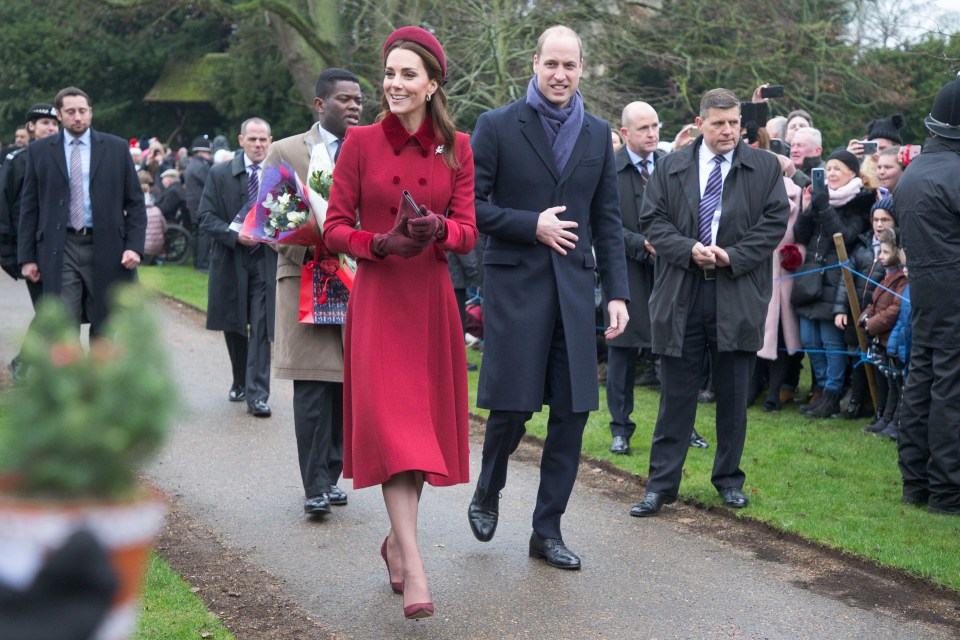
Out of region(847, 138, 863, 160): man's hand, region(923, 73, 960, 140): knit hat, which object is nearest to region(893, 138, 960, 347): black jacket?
region(923, 73, 960, 140): knit hat

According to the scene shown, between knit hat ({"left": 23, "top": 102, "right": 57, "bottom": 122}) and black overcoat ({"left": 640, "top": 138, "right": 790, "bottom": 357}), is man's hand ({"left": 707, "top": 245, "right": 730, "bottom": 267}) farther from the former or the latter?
knit hat ({"left": 23, "top": 102, "right": 57, "bottom": 122})

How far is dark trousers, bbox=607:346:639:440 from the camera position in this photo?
8656mm

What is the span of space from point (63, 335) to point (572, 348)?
4.27 meters

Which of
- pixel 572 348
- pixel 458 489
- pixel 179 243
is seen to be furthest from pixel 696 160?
pixel 179 243

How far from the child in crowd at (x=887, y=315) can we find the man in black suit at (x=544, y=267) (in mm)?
3656

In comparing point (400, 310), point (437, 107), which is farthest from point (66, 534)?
point (437, 107)

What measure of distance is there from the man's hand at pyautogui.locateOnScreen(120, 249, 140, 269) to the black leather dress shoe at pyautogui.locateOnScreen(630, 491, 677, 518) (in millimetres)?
4126

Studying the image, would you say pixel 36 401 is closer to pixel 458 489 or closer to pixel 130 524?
pixel 130 524

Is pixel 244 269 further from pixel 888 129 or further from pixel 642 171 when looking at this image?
pixel 888 129

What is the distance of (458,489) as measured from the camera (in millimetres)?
7516

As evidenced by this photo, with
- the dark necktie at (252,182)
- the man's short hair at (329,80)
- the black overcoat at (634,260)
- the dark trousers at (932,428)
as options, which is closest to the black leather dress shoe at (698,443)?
the black overcoat at (634,260)

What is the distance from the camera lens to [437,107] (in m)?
5.08

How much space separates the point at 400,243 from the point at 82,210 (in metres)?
4.86

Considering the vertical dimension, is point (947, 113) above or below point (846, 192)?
above
